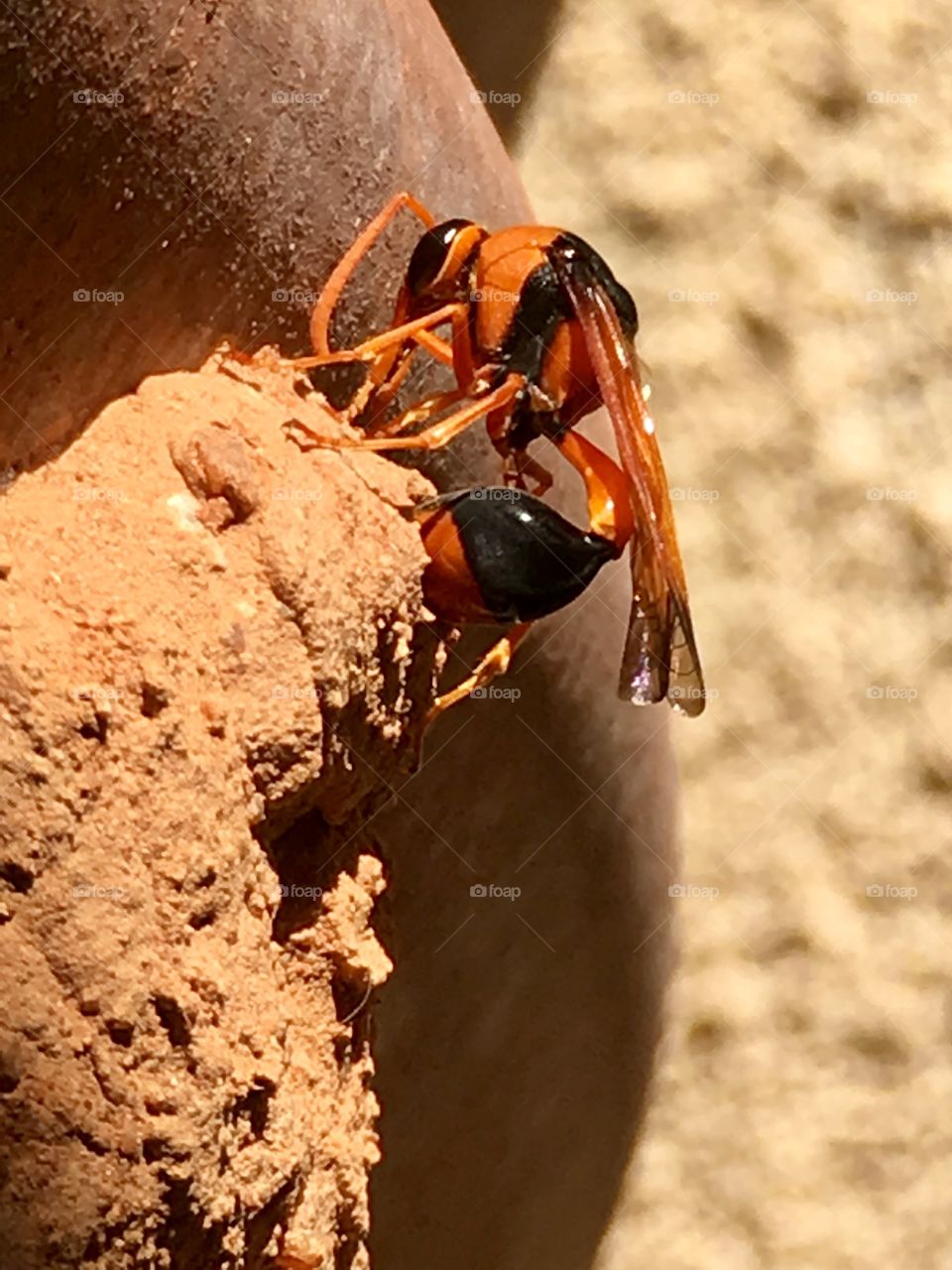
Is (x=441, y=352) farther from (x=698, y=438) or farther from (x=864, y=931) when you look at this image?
(x=864, y=931)

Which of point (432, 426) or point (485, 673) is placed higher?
point (432, 426)

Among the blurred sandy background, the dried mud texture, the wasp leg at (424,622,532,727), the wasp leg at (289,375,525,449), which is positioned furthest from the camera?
the blurred sandy background

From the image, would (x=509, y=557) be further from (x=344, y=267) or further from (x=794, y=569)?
(x=794, y=569)

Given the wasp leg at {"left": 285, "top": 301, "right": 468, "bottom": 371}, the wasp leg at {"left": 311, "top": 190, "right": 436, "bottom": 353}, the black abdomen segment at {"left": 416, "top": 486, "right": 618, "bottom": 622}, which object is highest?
the wasp leg at {"left": 311, "top": 190, "right": 436, "bottom": 353}

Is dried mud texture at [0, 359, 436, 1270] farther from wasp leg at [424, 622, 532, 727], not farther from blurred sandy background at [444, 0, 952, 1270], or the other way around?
blurred sandy background at [444, 0, 952, 1270]

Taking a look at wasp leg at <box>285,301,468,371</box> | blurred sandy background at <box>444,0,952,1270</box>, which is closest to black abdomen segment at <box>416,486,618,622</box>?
wasp leg at <box>285,301,468,371</box>

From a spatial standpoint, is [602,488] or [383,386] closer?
[383,386]

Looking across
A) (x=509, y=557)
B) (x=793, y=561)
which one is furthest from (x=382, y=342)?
(x=793, y=561)
